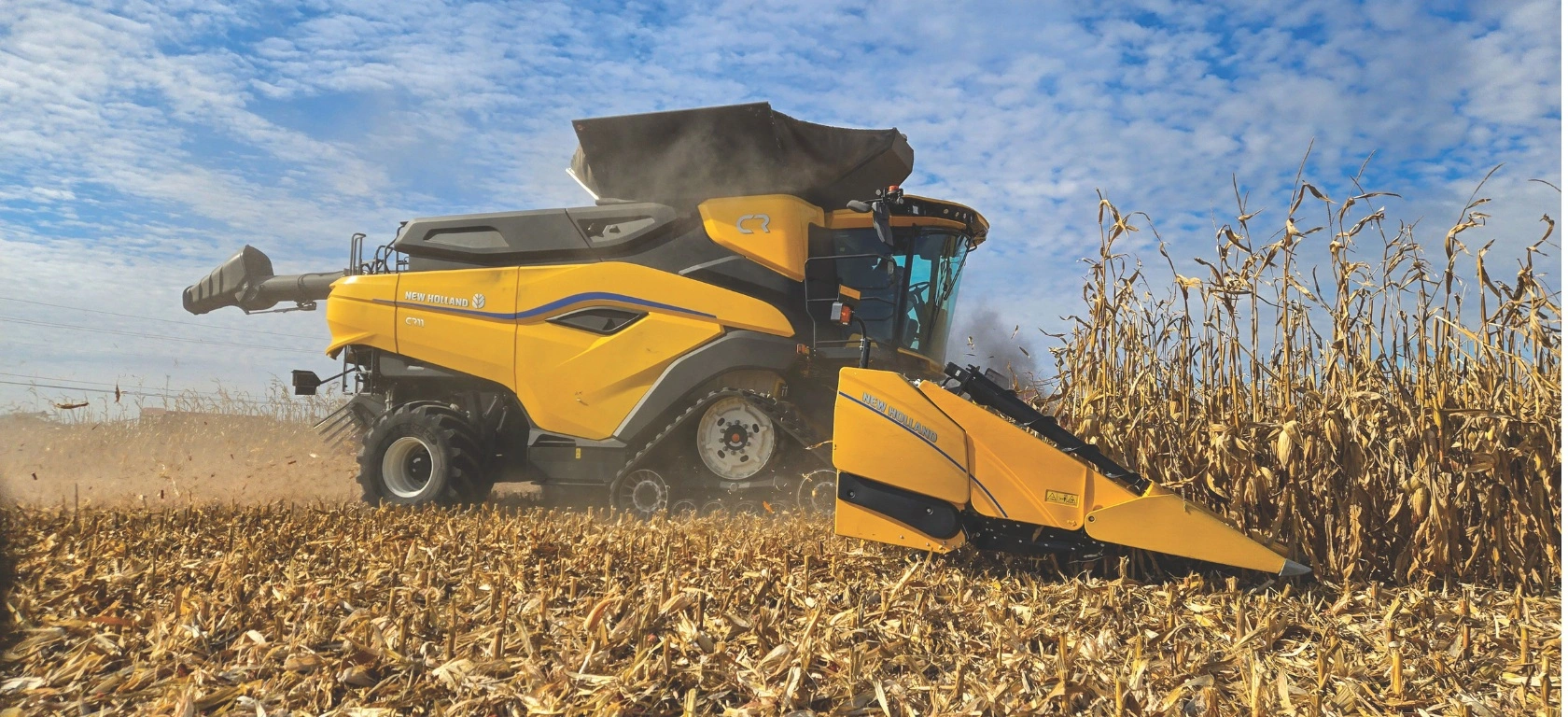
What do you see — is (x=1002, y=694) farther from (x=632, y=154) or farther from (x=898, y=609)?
(x=632, y=154)

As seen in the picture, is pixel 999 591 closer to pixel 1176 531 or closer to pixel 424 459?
pixel 1176 531

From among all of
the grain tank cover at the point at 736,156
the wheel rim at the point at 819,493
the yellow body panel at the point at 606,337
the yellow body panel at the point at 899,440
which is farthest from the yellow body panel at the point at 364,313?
the yellow body panel at the point at 899,440

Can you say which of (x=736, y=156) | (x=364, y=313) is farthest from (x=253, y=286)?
(x=736, y=156)

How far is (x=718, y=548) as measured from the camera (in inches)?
169

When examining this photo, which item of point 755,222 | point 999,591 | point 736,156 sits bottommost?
point 999,591

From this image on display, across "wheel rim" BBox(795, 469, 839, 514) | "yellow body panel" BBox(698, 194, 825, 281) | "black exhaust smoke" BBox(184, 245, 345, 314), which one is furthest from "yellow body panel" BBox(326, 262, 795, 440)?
"black exhaust smoke" BBox(184, 245, 345, 314)

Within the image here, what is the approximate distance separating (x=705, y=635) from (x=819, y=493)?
10.5ft

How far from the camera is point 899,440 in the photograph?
4156 mm

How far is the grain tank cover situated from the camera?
6.66 m

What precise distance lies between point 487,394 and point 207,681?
507 centimetres

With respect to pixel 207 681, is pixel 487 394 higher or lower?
higher

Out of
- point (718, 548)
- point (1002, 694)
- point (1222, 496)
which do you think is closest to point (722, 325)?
point (718, 548)

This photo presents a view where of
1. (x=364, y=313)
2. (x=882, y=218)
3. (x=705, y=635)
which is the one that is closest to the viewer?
(x=705, y=635)

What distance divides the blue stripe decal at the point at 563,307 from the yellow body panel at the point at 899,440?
8.85 ft
